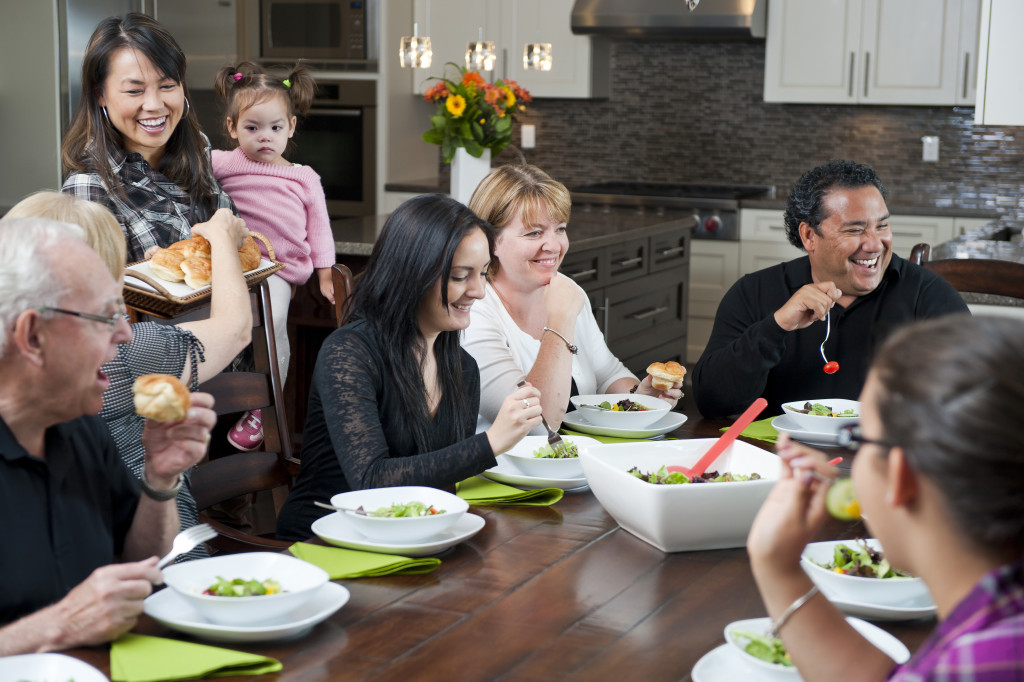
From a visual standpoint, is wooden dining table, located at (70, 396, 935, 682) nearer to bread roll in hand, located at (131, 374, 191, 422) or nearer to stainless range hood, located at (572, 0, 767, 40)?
bread roll in hand, located at (131, 374, 191, 422)

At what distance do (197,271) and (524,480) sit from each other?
0.80 meters

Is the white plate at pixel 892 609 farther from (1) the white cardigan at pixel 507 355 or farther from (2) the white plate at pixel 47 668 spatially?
(1) the white cardigan at pixel 507 355

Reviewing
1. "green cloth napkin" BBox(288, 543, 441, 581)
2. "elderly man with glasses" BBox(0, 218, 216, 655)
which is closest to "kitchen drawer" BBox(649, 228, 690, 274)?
"green cloth napkin" BBox(288, 543, 441, 581)

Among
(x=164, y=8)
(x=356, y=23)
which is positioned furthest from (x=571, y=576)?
(x=356, y=23)

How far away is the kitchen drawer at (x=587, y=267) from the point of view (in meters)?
4.11

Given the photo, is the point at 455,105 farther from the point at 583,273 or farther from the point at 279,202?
the point at 279,202

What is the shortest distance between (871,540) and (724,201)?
4.27m

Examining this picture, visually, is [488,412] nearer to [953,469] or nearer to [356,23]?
[953,469]

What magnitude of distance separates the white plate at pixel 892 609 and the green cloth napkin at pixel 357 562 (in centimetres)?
53

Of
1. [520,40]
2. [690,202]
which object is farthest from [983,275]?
[520,40]

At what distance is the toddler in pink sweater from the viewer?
3.35 meters

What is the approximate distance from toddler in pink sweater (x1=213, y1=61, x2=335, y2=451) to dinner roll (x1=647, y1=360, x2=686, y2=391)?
1.30m

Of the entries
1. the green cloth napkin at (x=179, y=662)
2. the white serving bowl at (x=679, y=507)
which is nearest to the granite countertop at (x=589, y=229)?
the white serving bowl at (x=679, y=507)

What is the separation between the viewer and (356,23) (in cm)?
588
